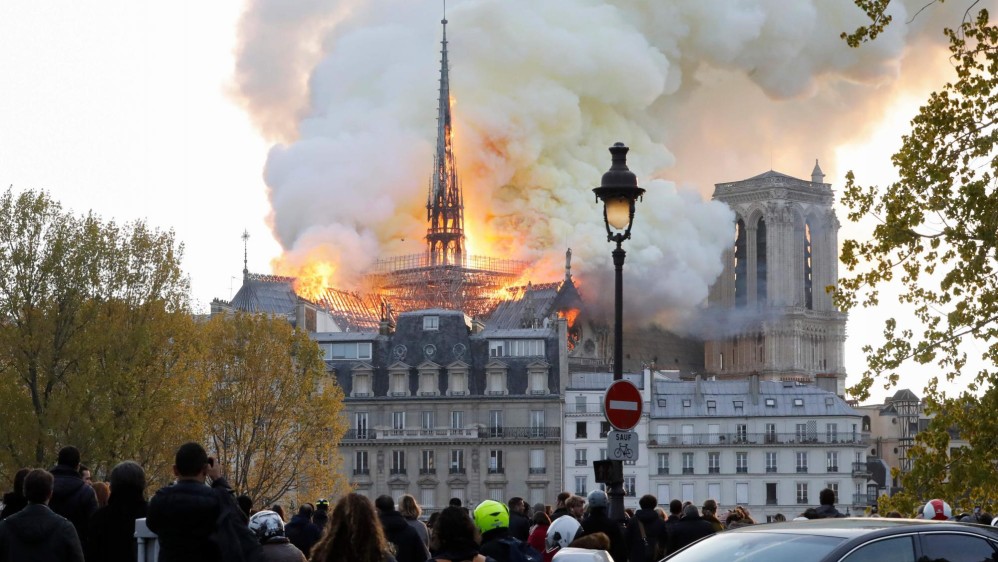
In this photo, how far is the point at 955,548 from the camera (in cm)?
1338

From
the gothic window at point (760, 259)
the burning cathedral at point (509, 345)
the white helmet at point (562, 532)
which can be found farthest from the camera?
the gothic window at point (760, 259)

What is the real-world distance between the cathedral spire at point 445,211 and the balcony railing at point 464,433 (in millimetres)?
37125

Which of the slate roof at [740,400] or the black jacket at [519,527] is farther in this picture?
the slate roof at [740,400]

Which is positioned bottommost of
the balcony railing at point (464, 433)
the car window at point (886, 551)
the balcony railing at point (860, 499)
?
the balcony railing at point (860, 499)

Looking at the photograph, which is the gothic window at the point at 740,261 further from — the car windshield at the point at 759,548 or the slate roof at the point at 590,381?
the car windshield at the point at 759,548

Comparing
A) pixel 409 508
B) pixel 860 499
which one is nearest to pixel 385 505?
pixel 409 508

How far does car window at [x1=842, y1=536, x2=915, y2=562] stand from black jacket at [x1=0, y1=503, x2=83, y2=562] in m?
5.96

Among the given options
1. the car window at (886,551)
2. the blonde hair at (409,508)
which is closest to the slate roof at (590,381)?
the blonde hair at (409,508)

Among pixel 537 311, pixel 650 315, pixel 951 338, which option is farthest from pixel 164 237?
pixel 650 315

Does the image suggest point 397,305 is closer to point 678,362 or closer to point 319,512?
point 678,362

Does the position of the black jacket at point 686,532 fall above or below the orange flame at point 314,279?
below

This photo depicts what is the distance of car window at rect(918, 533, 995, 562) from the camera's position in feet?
43.4

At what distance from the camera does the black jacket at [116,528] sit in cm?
1509

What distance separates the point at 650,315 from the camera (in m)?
124
